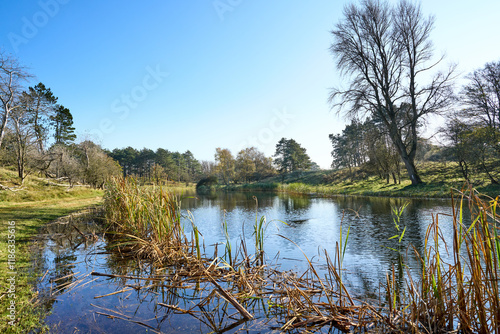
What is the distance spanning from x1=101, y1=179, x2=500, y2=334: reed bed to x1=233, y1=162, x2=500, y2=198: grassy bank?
584mm

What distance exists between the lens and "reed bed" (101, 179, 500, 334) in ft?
6.02

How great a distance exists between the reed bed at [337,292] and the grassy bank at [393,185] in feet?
1.92

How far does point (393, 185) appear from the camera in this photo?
20.2 metres

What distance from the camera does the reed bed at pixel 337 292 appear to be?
183 centimetres

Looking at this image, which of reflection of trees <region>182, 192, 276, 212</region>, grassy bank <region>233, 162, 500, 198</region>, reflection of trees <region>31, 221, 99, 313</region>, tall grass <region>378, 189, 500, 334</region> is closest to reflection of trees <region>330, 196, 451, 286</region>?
tall grass <region>378, 189, 500, 334</region>

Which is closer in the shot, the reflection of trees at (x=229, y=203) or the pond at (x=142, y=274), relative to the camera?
the pond at (x=142, y=274)

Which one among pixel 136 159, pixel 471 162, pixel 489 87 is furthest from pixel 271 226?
pixel 136 159

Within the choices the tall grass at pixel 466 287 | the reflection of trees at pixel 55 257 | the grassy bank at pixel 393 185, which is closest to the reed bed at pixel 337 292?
the tall grass at pixel 466 287

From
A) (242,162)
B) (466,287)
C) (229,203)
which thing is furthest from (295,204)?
(242,162)

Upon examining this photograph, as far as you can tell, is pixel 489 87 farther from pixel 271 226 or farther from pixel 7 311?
pixel 7 311

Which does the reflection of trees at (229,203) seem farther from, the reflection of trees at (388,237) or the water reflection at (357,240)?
the reflection of trees at (388,237)

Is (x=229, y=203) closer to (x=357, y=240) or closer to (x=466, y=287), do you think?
(x=357, y=240)

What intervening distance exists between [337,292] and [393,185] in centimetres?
1985

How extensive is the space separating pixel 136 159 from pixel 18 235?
181ft
